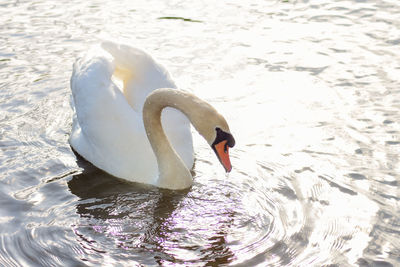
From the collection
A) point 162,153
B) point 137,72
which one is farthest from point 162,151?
point 137,72

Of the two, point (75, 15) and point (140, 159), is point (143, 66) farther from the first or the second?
point (75, 15)

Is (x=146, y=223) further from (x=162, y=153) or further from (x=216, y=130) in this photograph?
(x=216, y=130)

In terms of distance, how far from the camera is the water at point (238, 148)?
534 cm

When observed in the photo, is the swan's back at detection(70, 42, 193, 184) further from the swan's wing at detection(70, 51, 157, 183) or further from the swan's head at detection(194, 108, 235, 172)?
the swan's head at detection(194, 108, 235, 172)

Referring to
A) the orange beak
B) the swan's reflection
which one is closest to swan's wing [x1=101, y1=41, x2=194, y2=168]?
the swan's reflection

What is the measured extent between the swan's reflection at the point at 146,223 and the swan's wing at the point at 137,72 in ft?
3.27

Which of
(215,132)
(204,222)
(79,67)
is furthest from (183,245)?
(79,67)

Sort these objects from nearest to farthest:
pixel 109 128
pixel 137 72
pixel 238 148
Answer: pixel 109 128 → pixel 238 148 → pixel 137 72

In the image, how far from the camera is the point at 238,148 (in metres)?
6.95

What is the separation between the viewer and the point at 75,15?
11.4 metres

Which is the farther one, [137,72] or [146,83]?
[137,72]

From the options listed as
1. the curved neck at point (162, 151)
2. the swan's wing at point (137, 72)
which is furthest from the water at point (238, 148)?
the swan's wing at point (137, 72)

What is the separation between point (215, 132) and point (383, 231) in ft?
5.12

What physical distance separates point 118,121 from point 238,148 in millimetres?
1281
